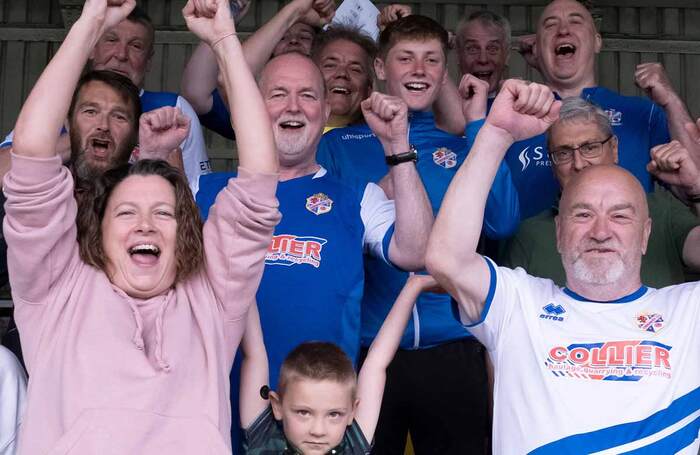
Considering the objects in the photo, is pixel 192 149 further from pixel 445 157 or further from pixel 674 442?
pixel 674 442

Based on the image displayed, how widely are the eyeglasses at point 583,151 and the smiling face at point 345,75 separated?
97 cm

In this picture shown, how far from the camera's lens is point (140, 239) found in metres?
2.98

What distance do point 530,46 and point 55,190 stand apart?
2862mm

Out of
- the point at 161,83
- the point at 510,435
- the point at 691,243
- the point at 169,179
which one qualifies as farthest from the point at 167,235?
the point at 161,83

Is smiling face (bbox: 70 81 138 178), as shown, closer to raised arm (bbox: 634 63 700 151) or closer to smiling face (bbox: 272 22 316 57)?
smiling face (bbox: 272 22 316 57)

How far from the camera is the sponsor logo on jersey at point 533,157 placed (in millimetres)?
4473

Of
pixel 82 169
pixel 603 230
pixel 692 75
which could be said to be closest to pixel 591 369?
pixel 603 230

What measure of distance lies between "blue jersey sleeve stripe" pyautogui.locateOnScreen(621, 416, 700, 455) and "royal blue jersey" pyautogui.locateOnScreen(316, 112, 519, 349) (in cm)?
95

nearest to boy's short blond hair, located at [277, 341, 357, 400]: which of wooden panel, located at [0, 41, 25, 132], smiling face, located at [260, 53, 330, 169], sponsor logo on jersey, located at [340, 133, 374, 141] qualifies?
smiling face, located at [260, 53, 330, 169]

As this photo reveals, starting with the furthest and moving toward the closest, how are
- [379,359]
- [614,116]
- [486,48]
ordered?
[486,48] < [614,116] < [379,359]

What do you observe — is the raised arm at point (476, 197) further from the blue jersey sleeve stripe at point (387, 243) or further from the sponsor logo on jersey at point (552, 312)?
the blue jersey sleeve stripe at point (387, 243)

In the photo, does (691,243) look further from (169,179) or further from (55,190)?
(55,190)

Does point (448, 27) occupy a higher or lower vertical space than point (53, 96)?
higher

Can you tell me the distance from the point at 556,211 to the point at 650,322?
89 cm
